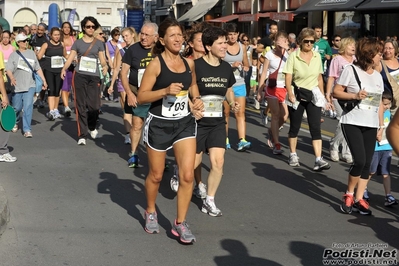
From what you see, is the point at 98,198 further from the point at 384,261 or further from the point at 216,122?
the point at 384,261

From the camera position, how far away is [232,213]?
24.7 ft

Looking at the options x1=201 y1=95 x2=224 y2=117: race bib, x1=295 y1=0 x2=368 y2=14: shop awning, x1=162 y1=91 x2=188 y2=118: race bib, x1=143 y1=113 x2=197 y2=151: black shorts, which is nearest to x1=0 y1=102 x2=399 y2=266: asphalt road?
x1=143 y1=113 x2=197 y2=151: black shorts

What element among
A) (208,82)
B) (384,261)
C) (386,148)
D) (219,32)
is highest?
(219,32)

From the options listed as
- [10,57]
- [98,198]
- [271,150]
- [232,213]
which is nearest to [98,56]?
[10,57]

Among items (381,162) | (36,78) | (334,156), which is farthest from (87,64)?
(381,162)

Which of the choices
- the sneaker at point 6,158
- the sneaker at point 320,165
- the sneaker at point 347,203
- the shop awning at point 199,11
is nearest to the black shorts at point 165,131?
the sneaker at point 347,203

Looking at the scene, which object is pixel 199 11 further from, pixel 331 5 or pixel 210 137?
pixel 210 137

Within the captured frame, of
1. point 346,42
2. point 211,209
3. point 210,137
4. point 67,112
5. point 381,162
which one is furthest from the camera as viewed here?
point 67,112

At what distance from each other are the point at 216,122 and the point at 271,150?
3996mm

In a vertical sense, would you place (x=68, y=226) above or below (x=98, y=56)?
below

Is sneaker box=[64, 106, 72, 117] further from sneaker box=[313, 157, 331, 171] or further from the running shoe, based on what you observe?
sneaker box=[313, 157, 331, 171]

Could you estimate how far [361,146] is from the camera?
7430 mm

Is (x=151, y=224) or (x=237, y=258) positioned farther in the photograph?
(x=151, y=224)

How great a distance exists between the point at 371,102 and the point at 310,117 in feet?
8.23
